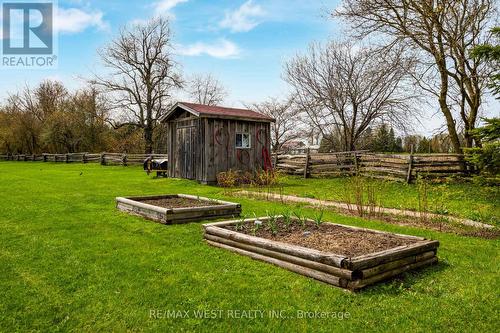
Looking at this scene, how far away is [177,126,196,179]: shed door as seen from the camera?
54.4 feet

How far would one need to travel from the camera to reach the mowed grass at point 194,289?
350cm

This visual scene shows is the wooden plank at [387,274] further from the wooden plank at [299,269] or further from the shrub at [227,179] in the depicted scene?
the shrub at [227,179]

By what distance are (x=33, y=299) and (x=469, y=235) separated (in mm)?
6836

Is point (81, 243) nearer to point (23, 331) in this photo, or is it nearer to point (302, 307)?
point (23, 331)

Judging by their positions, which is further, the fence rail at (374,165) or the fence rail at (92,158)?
the fence rail at (92,158)

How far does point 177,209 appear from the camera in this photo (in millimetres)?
7711

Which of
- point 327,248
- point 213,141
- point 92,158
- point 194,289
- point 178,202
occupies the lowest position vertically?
point 194,289

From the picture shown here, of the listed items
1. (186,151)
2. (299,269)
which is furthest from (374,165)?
(299,269)

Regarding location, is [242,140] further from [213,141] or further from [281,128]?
[281,128]

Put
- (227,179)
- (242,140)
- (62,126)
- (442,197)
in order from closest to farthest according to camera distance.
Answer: (442,197)
(227,179)
(242,140)
(62,126)

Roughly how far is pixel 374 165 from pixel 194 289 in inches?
582

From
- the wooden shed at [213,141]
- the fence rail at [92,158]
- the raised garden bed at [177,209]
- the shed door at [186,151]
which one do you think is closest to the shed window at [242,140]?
the wooden shed at [213,141]

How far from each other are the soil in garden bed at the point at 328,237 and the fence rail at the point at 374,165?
29.4ft

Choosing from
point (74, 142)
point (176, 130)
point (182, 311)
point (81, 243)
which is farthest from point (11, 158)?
point (182, 311)
